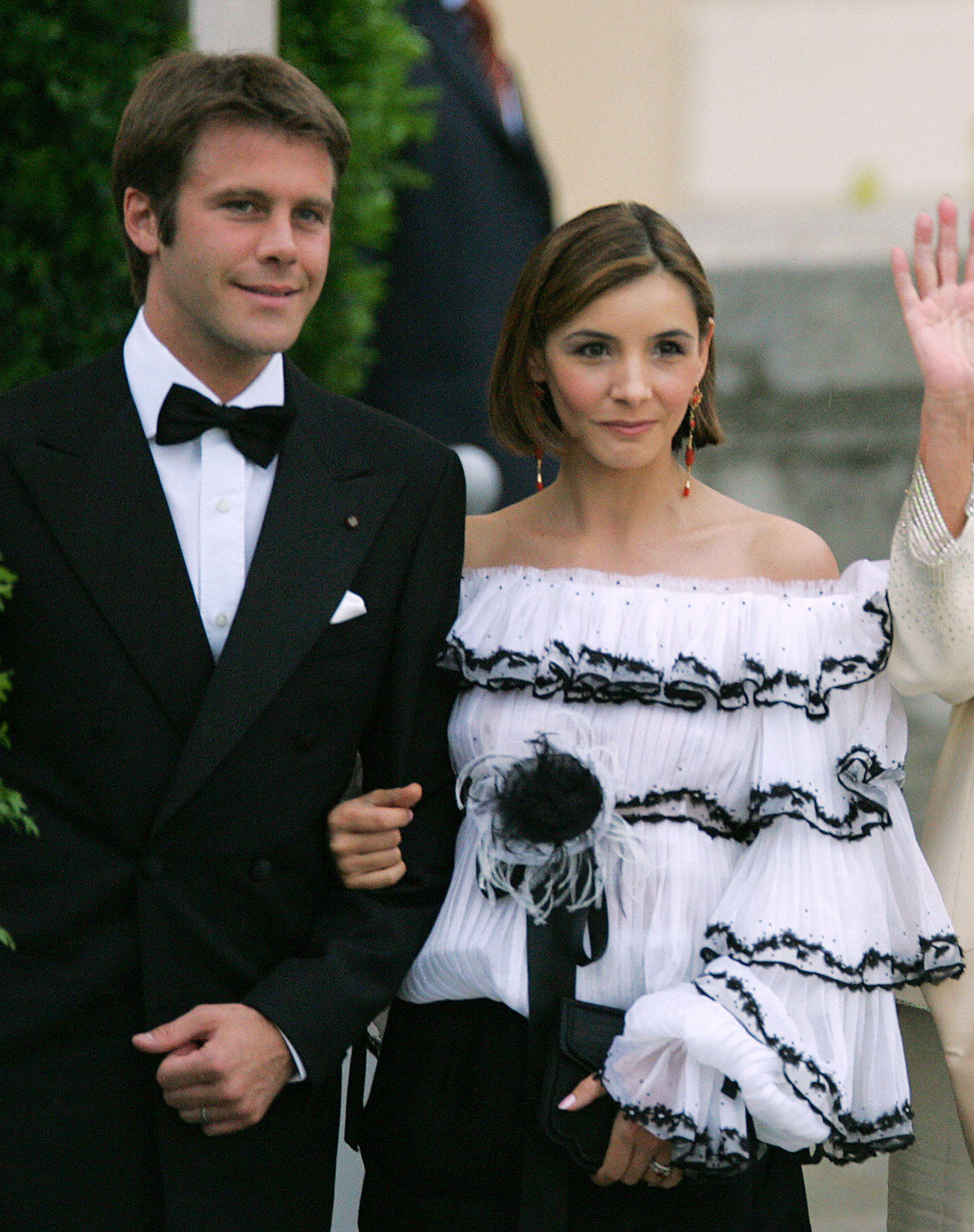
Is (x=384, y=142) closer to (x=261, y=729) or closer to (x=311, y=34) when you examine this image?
(x=311, y=34)

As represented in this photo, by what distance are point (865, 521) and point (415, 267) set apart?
3.17 meters

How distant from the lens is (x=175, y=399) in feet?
8.40

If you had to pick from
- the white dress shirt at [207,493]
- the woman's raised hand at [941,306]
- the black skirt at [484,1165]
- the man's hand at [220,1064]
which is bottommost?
the black skirt at [484,1165]

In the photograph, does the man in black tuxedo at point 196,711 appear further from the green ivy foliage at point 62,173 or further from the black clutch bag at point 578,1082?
the green ivy foliage at point 62,173

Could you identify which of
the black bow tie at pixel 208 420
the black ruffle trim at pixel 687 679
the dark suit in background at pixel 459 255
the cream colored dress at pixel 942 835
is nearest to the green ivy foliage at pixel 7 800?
the black bow tie at pixel 208 420

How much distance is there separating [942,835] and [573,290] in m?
0.98

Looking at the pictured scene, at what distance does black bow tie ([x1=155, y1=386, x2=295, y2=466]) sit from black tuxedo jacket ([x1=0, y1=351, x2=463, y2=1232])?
0.04 metres

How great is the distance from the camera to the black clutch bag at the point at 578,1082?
2510 mm

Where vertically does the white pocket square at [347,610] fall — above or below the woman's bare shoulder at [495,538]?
below

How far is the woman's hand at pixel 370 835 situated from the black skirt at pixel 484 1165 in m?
0.24

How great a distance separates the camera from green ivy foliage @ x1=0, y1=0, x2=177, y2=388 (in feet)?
13.3

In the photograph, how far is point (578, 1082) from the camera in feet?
8.29

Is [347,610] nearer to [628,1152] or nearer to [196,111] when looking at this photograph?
[196,111]

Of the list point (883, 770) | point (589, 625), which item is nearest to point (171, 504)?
point (589, 625)
